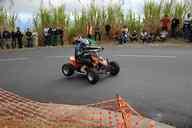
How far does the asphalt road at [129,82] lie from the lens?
14.7 m

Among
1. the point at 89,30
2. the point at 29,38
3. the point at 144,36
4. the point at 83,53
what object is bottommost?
the point at 83,53

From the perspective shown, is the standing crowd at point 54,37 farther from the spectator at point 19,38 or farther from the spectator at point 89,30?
the spectator at point 89,30

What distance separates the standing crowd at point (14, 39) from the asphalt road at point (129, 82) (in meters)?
6.70

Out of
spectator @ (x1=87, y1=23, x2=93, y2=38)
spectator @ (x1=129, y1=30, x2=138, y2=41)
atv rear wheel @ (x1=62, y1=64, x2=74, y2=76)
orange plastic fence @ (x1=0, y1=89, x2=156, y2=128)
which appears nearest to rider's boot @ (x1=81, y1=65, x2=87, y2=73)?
atv rear wheel @ (x1=62, y1=64, x2=74, y2=76)

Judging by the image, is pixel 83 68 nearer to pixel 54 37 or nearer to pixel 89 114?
pixel 89 114

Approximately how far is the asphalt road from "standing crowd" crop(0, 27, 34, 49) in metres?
6.70

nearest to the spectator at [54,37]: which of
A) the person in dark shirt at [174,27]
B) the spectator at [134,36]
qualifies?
the spectator at [134,36]

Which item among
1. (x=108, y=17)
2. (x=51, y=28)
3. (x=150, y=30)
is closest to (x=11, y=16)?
(x=51, y=28)

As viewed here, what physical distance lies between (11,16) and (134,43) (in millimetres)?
9658

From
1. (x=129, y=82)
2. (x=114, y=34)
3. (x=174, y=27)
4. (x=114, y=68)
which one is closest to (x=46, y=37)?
(x=114, y=34)

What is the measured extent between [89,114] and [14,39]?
20.2 m

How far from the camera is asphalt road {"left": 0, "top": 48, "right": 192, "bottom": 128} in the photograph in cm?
1467

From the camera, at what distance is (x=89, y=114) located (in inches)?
524

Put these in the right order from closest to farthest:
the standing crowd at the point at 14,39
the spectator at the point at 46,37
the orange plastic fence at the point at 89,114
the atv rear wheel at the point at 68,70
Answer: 1. the orange plastic fence at the point at 89,114
2. the atv rear wheel at the point at 68,70
3. the standing crowd at the point at 14,39
4. the spectator at the point at 46,37
